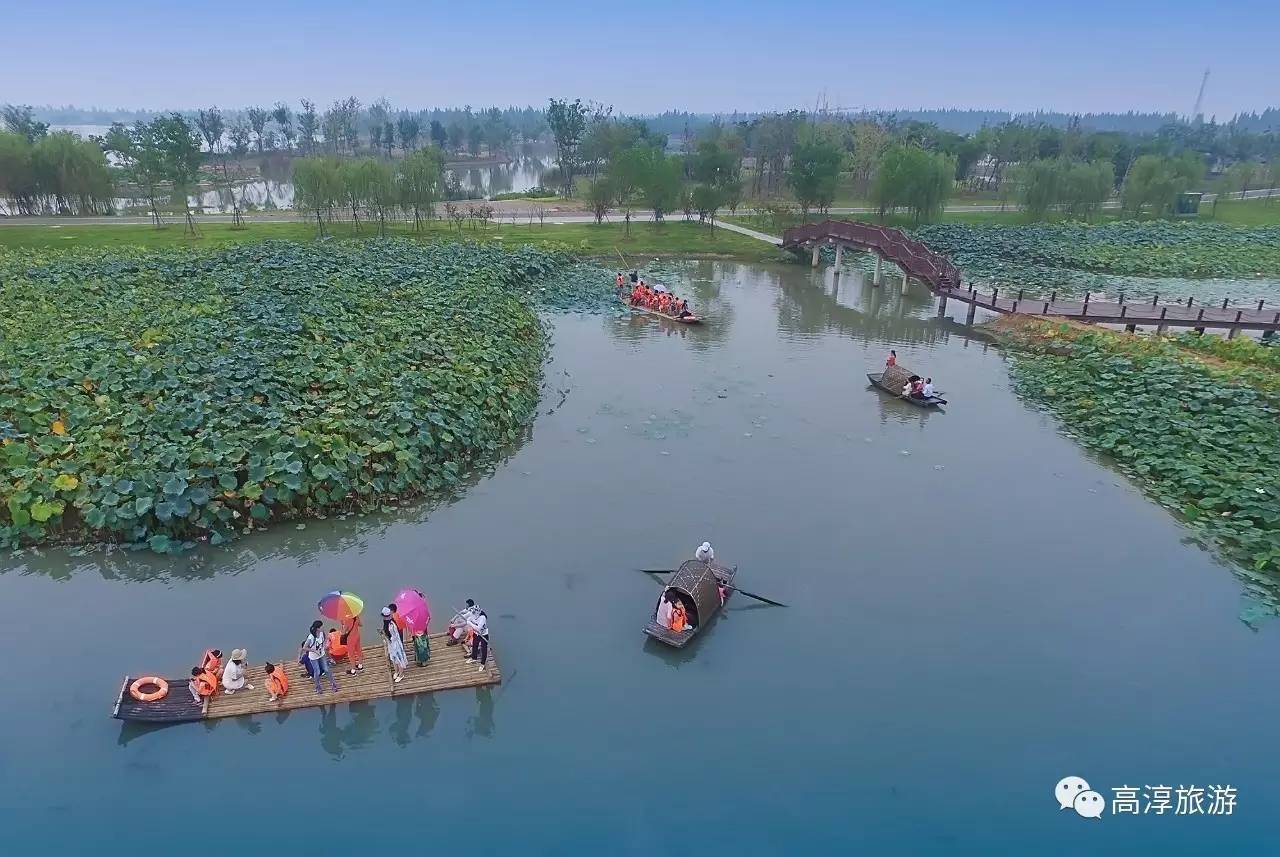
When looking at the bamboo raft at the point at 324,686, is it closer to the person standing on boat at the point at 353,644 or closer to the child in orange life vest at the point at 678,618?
the person standing on boat at the point at 353,644

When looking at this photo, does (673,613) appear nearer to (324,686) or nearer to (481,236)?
(324,686)

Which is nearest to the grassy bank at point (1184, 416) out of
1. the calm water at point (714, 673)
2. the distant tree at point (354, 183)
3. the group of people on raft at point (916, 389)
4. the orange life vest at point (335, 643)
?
the calm water at point (714, 673)

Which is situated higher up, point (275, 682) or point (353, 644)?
point (353, 644)

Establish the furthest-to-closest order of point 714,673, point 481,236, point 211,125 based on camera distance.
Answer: point 211,125 → point 481,236 → point 714,673

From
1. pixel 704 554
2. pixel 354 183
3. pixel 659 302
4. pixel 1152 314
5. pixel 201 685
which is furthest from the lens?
pixel 354 183

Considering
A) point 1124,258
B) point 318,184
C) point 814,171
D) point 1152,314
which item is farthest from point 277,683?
point 1124,258

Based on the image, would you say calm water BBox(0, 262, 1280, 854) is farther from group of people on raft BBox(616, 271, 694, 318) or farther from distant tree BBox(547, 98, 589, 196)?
distant tree BBox(547, 98, 589, 196)

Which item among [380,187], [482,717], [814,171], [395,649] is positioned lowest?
[482,717]

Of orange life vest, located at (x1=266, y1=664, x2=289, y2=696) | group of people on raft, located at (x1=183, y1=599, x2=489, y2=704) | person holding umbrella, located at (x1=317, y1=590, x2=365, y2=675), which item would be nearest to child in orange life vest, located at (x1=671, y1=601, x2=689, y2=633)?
group of people on raft, located at (x1=183, y1=599, x2=489, y2=704)
